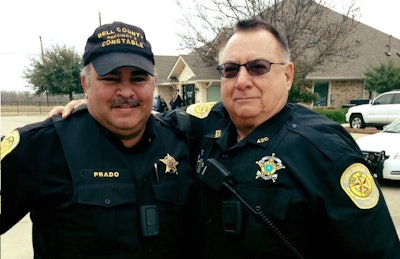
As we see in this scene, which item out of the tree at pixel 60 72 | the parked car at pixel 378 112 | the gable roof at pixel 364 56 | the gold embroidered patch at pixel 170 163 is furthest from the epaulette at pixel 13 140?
the tree at pixel 60 72

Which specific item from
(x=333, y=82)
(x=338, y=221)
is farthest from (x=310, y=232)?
(x=333, y=82)

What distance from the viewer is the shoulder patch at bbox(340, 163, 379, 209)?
1.63 metres

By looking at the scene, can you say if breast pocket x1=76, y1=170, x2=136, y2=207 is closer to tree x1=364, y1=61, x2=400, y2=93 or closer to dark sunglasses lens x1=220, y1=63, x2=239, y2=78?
dark sunglasses lens x1=220, y1=63, x2=239, y2=78

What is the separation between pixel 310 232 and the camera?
5.68 ft

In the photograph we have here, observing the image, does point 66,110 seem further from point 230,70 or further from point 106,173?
point 230,70

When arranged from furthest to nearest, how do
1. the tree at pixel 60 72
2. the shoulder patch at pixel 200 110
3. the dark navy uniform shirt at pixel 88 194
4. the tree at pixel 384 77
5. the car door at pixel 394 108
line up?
the tree at pixel 60 72 < the tree at pixel 384 77 < the car door at pixel 394 108 < the shoulder patch at pixel 200 110 < the dark navy uniform shirt at pixel 88 194

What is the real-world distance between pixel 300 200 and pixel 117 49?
1244 mm

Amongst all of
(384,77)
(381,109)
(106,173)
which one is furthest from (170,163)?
(384,77)

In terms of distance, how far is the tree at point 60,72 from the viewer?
31.4 metres

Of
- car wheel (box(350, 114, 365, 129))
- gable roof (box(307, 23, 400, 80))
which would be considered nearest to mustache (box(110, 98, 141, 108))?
car wheel (box(350, 114, 365, 129))

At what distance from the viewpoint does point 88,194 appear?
186 cm

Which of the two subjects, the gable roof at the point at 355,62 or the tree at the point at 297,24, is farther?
the gable roof at the point at 355,62

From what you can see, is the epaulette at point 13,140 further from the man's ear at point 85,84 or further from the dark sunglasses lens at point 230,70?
the dark sunglasses lens at point 230,70

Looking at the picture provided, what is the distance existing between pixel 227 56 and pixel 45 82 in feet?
109
